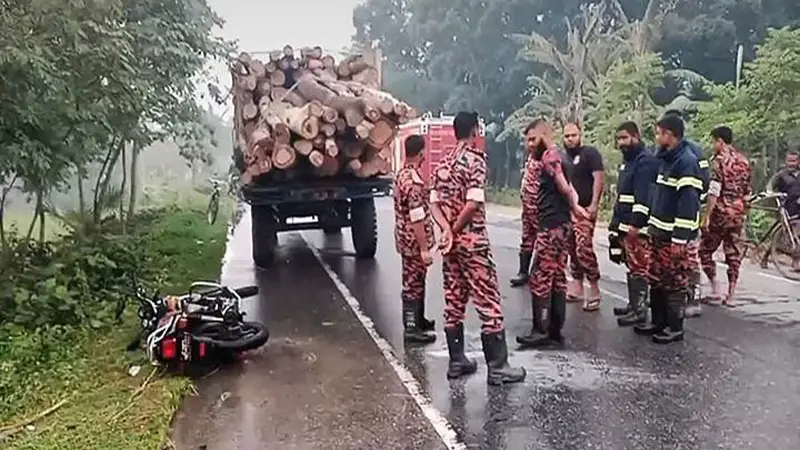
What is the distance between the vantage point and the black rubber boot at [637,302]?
25.7ft

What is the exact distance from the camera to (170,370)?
654 cm

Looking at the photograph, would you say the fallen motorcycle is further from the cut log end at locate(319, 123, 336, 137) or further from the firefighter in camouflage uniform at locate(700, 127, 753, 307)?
the firefighter in camouflage uniform at locate(700, 127, 753, 307)

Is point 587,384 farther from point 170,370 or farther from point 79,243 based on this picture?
point 79,243

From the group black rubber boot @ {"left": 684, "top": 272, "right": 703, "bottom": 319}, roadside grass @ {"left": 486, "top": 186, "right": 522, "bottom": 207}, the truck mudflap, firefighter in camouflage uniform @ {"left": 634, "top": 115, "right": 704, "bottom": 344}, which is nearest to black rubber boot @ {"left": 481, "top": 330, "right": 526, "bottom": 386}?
firefighter in camouflage uniform @ {"left": 634, "top": 115, "right": 704, "bottom": 344}

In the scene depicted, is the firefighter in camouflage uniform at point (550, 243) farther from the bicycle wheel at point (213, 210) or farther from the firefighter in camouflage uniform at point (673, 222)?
the bicycle wheel at point (213, 210)

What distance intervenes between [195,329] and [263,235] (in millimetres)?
5848

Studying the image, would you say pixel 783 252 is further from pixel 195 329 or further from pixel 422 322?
pixel 195 329

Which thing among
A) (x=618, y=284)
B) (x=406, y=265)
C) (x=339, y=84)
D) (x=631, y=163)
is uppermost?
(x=339, y=84)

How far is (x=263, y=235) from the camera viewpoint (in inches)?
489

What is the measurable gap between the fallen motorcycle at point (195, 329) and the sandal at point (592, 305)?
3.41 metres

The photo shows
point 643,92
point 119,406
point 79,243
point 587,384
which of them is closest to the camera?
point 119,406

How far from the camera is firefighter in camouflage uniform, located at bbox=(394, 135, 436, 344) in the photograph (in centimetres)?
746

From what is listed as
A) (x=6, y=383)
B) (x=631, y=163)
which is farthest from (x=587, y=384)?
(x=6, y=383)

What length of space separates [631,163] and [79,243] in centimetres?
853
